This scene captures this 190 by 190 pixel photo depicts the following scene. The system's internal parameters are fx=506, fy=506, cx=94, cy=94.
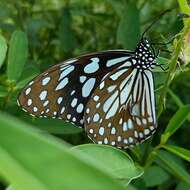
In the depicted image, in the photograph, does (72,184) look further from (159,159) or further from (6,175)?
(159,159)

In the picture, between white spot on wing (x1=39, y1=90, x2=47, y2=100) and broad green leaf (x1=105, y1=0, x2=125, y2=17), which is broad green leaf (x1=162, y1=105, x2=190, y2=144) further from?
broad green leaf (x1=105, y1=0, x2=125, y2=17)

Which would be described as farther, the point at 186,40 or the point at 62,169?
the point at 186,40

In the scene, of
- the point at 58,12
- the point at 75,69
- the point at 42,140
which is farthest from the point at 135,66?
the point at 42,140

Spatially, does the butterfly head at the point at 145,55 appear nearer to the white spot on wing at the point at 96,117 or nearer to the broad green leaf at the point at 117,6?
the white spot on wing at the point at 96,117

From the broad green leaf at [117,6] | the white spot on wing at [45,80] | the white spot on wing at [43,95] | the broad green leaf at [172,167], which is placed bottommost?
the broad green leaf at [172,167]

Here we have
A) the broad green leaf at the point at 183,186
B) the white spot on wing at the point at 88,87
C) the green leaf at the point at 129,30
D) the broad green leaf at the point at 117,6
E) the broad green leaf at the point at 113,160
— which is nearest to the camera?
the broad green leaf at the point at 113,160

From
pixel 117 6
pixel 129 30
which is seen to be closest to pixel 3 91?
pixel 129 30

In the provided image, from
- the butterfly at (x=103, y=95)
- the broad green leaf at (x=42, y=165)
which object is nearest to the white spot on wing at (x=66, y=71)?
the butterfly at (x=103, y=95)

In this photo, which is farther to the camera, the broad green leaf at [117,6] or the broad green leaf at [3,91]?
the broad green leaf at [117,6]
